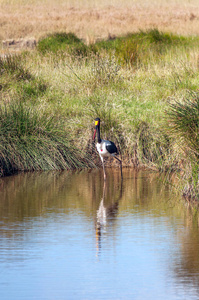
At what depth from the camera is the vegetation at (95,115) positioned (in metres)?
10.2

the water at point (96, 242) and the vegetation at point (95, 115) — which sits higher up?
the vegetation at point (95, 115)

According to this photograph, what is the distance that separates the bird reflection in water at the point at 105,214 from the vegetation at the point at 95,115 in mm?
1053

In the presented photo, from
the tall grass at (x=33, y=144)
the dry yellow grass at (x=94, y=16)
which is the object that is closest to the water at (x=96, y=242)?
the tall grass at (x=33, y=144)

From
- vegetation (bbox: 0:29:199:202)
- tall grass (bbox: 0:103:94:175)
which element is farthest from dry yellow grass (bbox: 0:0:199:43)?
tall grass (bbox: 0:103:94:175)

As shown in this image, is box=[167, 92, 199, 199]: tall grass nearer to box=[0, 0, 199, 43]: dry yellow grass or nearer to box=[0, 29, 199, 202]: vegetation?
box=[0, 29, 199, 202]: vegetation

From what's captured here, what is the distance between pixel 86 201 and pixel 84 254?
325 centimetres

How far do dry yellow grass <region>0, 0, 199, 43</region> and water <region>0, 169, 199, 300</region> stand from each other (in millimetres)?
39728

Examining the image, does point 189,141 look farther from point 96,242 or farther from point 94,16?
point 94,16

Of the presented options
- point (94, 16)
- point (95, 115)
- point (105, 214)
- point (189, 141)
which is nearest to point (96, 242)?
point (105, 214)

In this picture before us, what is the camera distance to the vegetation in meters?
10.2

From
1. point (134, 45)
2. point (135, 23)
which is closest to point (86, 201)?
point (134, 45)

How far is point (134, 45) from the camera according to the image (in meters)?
22.7

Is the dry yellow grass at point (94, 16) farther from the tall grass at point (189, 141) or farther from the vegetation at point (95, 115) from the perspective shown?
the tall grass at point (189, 141)

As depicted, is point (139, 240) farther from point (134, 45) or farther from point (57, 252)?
point (134, 45)
